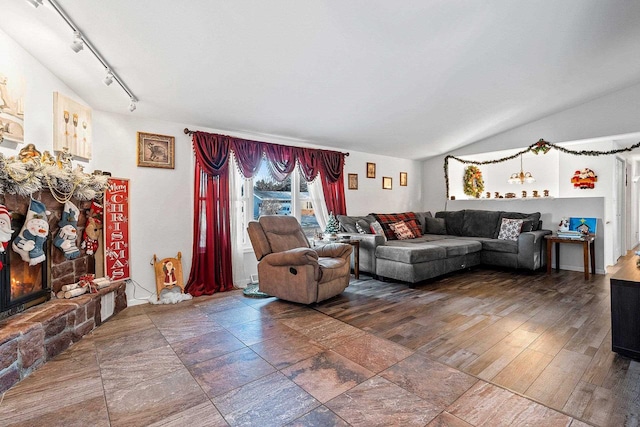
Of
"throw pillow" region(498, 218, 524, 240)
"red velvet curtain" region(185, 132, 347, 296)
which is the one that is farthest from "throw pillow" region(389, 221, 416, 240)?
"red velvet curtain" region(185, 132, 347, 296)

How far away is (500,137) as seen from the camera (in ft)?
18.7

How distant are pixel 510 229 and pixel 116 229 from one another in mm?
5601

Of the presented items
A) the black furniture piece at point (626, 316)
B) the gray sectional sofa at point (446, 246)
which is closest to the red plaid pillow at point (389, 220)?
the gray sectional sofa at point (446, 246)

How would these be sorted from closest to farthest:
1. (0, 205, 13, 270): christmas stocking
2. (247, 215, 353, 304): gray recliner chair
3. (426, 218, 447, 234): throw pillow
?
(0, 205, 13, 270): christmas stocking < (247, 215, 353, 304): gray recliner chair < (426, 218, 447, 234): throw pillow

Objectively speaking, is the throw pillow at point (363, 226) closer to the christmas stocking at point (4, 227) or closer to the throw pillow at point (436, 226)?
the throw pillow at point (436, 226)

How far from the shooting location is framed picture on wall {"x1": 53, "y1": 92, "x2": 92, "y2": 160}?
107 inches

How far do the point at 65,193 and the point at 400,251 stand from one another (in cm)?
359

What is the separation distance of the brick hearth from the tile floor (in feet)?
0.23

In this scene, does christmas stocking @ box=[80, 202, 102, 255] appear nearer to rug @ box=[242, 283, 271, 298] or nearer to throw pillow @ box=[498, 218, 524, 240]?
rug @ box=[242, 283, 271, 298]

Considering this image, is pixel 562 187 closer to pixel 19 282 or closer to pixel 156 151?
pixel 156 151

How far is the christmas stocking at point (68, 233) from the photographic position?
2.65m

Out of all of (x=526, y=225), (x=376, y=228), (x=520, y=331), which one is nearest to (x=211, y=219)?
(x=376, y=228)

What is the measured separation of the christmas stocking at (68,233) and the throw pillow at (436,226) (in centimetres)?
547

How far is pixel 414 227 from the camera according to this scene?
5676mm
